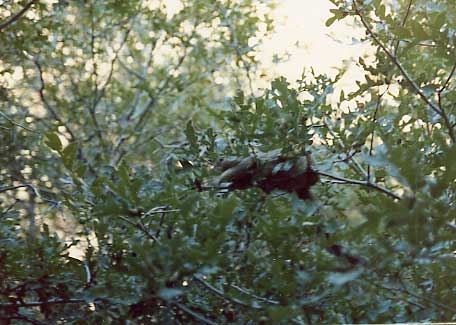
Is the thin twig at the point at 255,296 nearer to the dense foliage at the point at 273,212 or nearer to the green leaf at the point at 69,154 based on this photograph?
the dense foliage at the point at 273,212

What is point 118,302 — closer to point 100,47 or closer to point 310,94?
point 310,94

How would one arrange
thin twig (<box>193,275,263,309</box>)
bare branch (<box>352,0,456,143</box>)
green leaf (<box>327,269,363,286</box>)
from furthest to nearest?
bare branch (<box>352,0,456,143</box>), thin twig (<box>193,275,263,309</box>), green leaf (<box>327,269,363,286</box>)

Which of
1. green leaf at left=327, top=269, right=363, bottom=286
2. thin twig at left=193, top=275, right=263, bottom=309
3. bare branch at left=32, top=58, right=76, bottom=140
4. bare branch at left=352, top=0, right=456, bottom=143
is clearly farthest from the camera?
bare branch at left=32, top=58, right=76, bottom=140

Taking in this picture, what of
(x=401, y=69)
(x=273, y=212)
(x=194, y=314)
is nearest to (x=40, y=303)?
(x=194, y=314)

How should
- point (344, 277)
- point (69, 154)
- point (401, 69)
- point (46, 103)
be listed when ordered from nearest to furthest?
1. point (344, 277)
2. point (69, 154)
3. point (401, 69)
4. point (46, 103)

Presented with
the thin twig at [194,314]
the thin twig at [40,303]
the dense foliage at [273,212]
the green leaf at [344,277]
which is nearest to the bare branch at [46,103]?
the dense foliage at [273,212]

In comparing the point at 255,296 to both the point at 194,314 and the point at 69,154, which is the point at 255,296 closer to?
the point at 194,314

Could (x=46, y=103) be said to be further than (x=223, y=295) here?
Yes

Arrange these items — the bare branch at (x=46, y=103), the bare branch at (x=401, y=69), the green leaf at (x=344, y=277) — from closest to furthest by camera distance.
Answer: the green leaf at (x=344, y=277) → the bare branch at (x=401, y=69) → the bare branch at (x=46, y=103)

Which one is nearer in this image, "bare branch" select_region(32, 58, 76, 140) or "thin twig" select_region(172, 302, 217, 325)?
"thin twig" select_region(172, 302, 217, 325)

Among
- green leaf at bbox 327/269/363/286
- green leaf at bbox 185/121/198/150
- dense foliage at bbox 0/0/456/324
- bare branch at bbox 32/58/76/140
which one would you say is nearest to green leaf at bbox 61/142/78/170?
dense foliage at bbox 0/0/456/324

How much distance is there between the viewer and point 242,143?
26.8 inches

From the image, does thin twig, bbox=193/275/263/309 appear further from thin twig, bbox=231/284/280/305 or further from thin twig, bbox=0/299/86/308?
thin twig, bbox=0/299/86/308

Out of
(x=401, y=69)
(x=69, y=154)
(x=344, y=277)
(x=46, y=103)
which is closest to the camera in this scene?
(x=344, y=277)
